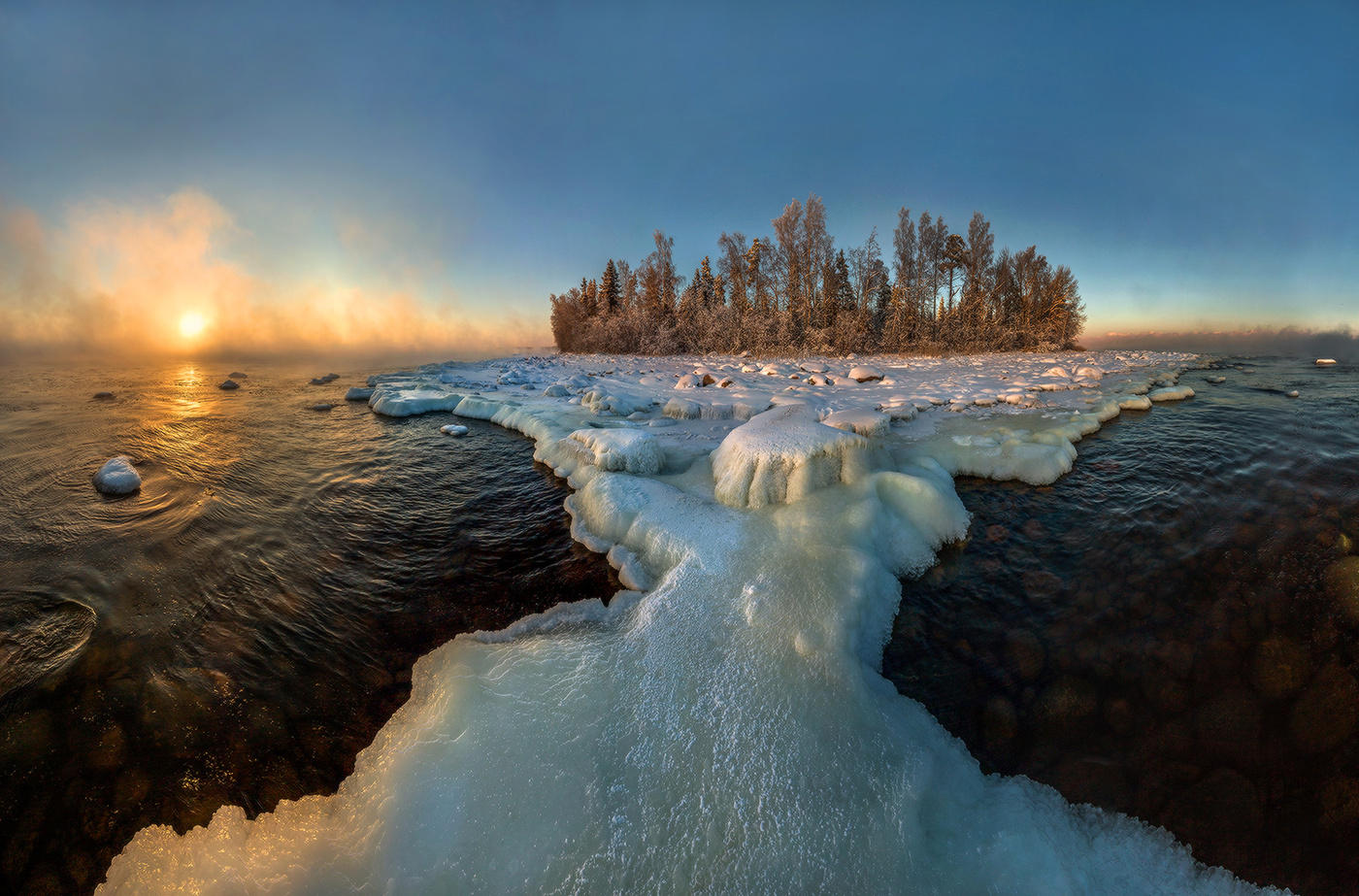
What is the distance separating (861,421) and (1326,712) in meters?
4.96

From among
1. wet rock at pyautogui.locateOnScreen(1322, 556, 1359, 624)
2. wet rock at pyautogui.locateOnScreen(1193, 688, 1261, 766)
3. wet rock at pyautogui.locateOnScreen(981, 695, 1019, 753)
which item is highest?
wet rock at pyautogui.locateOnScreen(1322, 556, 1359, 624)

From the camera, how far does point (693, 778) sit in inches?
96.9

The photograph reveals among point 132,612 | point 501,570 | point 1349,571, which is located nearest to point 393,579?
point 501,570

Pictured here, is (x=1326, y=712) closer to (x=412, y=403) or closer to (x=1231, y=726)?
(x=1231, y=726)

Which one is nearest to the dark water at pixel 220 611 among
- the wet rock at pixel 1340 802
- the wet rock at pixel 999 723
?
the wet rock at pixel 999 723

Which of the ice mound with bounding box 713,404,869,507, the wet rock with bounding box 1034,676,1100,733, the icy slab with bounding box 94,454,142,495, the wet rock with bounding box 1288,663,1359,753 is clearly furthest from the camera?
the icy slab with bounding box 94,454,142,495

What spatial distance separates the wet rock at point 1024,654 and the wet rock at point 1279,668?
1.27 m

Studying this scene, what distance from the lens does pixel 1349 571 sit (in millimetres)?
3881

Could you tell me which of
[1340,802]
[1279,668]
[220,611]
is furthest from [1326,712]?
[220,611]

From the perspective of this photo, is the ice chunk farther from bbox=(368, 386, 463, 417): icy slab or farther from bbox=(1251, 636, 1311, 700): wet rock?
bbox=(368, 386, 463, 417): icy slab

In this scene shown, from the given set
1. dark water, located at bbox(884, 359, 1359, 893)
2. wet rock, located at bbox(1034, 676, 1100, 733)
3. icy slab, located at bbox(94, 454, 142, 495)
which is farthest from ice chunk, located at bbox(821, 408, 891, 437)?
icy slab, located at bbox(94, 454, 142, 495)

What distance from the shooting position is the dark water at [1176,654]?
2449 millimetres

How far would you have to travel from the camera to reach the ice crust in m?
2.14

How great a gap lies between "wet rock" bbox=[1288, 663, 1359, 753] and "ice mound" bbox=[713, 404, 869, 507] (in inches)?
140
